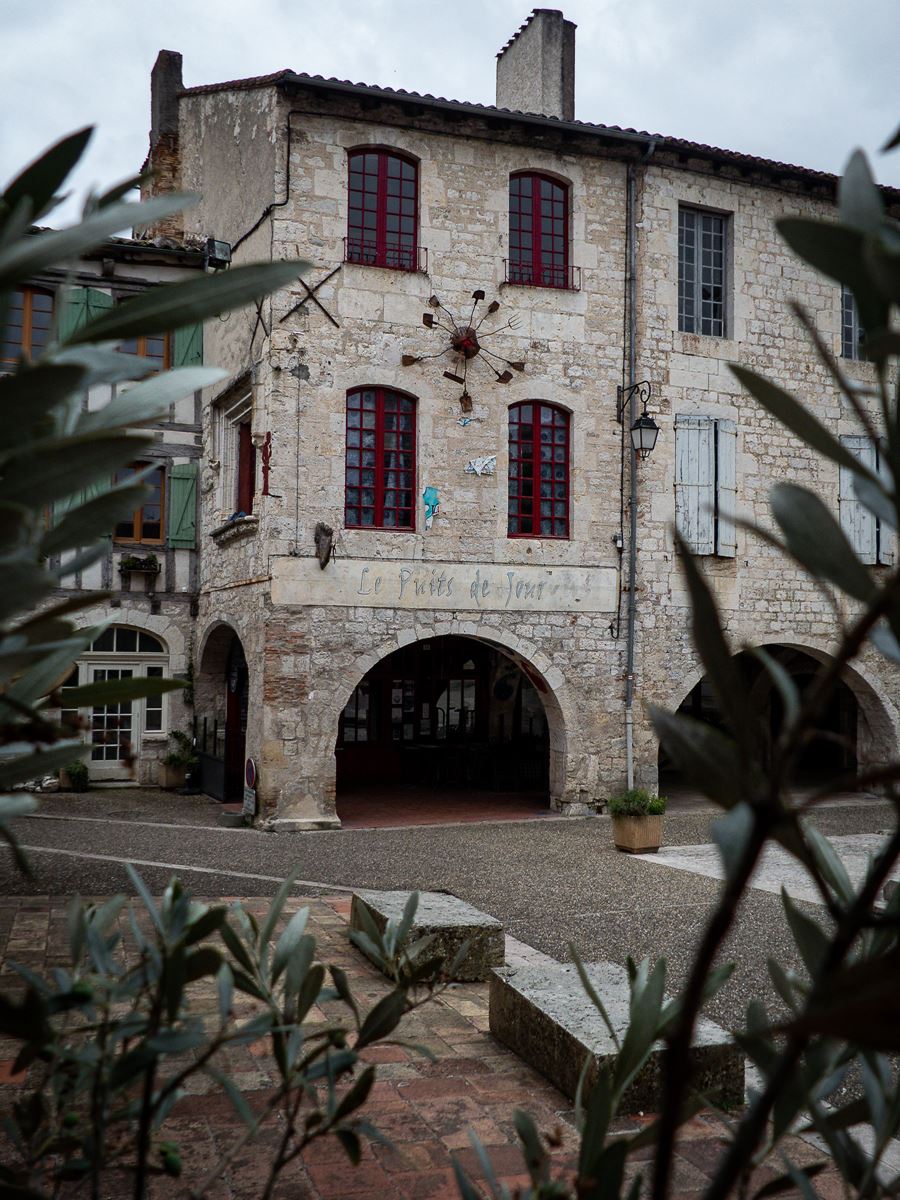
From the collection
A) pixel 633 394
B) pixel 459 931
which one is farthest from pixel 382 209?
pixel 459 931

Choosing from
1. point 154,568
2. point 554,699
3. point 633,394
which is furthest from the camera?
point 154,568

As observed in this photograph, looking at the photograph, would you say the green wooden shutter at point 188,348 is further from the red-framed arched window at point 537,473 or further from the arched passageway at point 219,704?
the red-framed arched window at point 537,473

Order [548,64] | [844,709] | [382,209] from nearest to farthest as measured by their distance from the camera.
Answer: [382,209], [548,64], [844,709]

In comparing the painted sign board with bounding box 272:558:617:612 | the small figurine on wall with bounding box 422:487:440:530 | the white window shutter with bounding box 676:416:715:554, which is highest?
the white window shutter with bounding box 676:416:715:554

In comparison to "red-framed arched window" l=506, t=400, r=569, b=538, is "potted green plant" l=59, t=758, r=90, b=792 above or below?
below

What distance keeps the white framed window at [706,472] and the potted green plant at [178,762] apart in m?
7.02

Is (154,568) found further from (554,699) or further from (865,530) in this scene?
(865,530)

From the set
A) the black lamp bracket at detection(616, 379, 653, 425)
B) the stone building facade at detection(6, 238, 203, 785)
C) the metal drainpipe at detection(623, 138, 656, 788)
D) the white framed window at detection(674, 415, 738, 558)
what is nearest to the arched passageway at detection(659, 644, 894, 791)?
the metal drainpipe at detection(623, 138, 656, 788)

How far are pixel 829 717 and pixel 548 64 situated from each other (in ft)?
35.4

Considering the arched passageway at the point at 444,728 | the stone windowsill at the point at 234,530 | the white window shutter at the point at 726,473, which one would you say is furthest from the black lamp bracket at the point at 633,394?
the stone windowsill at the point at 234,530

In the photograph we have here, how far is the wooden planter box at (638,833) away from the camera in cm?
977

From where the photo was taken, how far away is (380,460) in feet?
38.6

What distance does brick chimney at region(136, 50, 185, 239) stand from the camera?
50.0 feet

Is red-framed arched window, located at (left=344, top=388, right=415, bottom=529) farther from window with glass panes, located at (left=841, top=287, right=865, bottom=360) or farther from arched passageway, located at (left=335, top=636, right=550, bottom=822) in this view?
window with glass panes, located at (left=841, top=287, right=865, bottom=360)
